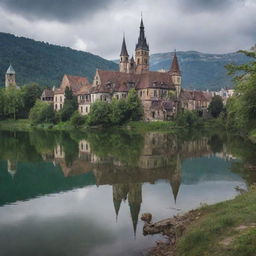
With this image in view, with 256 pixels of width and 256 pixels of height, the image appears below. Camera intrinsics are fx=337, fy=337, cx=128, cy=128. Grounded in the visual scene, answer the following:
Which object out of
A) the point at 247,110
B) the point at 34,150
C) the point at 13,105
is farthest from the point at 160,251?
the point at 13,105

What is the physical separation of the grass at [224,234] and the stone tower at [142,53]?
95312 millimetres

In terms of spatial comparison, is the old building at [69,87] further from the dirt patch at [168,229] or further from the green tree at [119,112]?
the dirt patch at [168,229]

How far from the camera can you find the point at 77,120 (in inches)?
3450

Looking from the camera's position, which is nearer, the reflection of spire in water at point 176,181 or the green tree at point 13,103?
the reflection of spire in water at point 176,181

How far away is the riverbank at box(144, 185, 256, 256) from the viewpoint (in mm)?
10966

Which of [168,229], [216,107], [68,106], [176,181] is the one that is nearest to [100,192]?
[176,181]

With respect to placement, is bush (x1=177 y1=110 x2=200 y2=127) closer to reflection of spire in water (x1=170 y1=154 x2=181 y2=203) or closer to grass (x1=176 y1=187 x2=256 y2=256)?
reflection of spire in water (x1=170 y1=154 x2=181 y2=203)

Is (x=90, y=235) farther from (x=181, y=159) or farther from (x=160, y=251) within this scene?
(x=181, y=159)

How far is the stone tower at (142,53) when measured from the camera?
107m

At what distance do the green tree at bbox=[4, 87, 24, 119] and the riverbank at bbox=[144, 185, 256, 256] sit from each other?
92627 mm

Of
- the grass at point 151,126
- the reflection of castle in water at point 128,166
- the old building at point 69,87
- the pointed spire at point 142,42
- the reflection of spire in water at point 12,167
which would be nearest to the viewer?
the reflection of castle in water at point 128,166

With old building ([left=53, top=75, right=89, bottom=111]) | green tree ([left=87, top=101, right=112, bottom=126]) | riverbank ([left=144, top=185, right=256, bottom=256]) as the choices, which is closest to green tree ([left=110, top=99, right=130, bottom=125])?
green tree ([left=87, top=101, right=112, bottom=126])

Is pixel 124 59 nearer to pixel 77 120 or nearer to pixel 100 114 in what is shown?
pixel 77 120

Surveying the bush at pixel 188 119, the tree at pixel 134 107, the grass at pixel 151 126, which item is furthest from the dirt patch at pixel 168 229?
the bush at pixel 188 119
